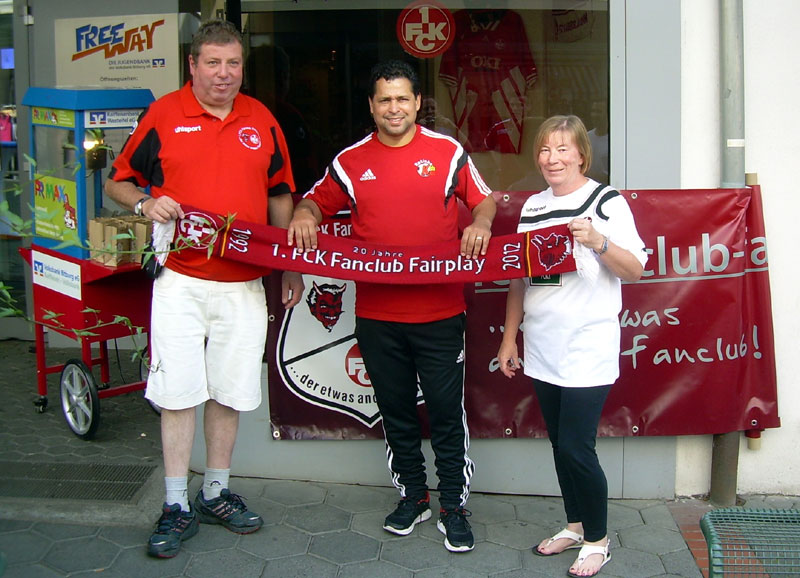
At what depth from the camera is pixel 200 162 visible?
3.88 metres

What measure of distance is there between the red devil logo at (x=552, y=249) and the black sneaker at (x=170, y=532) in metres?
1.88

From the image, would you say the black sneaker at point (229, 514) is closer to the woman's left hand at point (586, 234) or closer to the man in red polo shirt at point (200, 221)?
the man in red polo shirt at point (200, 221)

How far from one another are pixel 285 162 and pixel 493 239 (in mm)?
987

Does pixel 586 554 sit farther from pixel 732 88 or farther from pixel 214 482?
pixel 732 88

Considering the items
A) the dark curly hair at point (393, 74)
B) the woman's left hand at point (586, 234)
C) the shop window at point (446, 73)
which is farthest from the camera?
the shop window at point (446, 73)

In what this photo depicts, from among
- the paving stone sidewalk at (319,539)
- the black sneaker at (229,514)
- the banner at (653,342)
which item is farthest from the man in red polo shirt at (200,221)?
the banner at (653,342)

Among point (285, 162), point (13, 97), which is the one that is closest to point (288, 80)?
point (285, 162)

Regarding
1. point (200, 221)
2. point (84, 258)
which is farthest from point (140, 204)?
point (84, 258)

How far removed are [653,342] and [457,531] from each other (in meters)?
1.27

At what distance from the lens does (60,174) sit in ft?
19.1

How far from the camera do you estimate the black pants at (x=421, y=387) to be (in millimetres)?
4004

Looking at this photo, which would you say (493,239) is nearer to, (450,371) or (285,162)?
(450,371)

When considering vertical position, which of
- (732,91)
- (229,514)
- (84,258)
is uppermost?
(732,91)

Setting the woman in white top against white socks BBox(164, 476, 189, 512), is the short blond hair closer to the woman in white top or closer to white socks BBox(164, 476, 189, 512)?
A: the woman in white top
